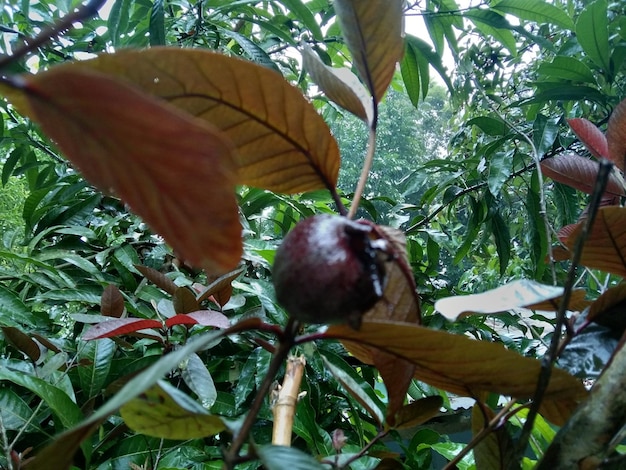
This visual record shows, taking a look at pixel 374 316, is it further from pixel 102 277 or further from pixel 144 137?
pixel 102 277

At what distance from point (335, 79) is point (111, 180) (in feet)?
0.56

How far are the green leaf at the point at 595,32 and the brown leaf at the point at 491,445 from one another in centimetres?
100

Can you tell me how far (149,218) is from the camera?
6.1 inches

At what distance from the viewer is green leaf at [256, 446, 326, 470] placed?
0.64ft

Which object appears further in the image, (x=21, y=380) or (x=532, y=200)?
(x=532, y=200)

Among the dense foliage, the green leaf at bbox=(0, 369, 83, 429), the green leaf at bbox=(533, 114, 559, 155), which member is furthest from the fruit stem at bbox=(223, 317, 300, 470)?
the green leaf at bbox=(533, 114, 559, 155)

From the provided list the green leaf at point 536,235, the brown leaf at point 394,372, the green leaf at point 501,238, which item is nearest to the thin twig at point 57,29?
the brown leaf at point 394,372

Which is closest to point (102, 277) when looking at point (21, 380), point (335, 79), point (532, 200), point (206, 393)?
point (21, 380)

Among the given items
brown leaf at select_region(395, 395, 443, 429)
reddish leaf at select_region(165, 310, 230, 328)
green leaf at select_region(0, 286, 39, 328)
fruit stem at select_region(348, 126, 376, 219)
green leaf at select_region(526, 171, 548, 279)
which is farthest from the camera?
green leaf at select_region(526, 171, 548, 279)

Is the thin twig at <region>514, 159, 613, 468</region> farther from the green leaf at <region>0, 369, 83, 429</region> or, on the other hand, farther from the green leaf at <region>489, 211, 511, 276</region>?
the green leaf at <region>489, 211, 511, 276</region>

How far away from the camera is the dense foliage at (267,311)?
21cm

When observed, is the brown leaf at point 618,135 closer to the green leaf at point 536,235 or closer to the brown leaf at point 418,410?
the brown leaf at point 418,410

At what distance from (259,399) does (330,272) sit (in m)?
0.07

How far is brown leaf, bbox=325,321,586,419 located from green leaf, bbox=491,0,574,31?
125 centimetres
